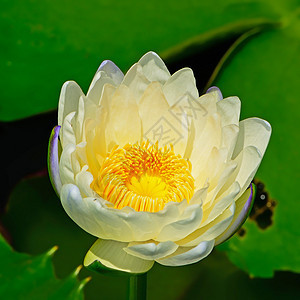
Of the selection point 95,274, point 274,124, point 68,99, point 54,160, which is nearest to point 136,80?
point 68,99

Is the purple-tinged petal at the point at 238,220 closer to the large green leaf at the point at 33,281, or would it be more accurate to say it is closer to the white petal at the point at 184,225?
the white petal at the point at 184,225

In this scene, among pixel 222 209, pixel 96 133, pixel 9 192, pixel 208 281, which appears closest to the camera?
pixel 222 209

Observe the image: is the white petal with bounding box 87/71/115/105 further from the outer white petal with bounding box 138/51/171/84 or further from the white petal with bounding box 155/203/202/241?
the white petal with bounding box 155/203/202/241

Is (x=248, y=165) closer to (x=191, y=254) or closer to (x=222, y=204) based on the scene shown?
(x=222, y=204)

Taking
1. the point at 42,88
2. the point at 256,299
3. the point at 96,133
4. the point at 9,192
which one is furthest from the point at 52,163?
the point at 256,299

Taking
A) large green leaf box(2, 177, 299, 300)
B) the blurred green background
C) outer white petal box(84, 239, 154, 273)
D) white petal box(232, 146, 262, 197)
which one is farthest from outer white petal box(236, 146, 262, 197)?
large green leaf box(2, 177, 299, 300)

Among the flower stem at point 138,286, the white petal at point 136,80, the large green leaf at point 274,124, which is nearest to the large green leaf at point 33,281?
the flower stem at point 138,286

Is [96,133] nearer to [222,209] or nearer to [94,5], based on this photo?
[222,209]
